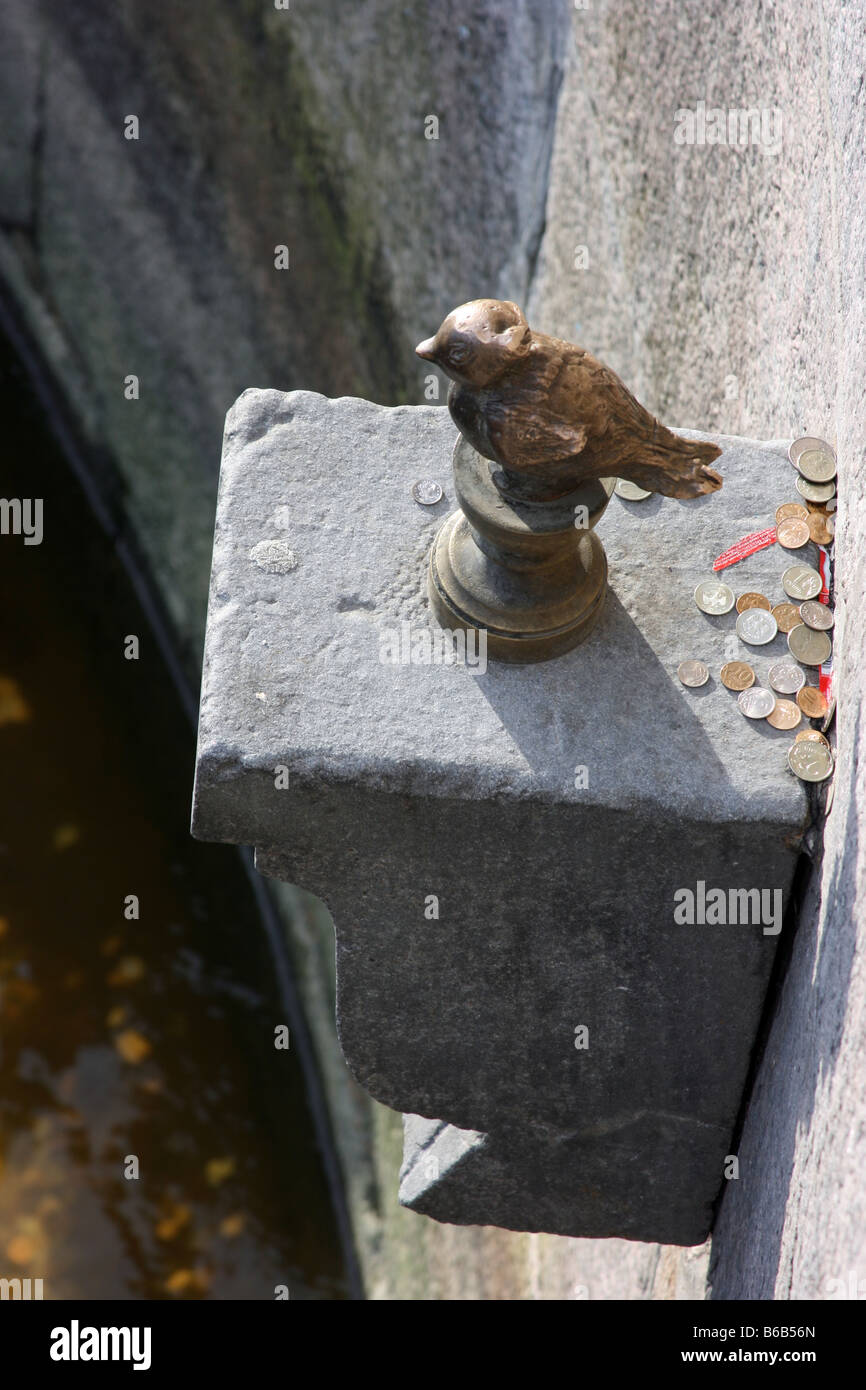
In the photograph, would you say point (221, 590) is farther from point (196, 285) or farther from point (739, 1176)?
point (196, 285)

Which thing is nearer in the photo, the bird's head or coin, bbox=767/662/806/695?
the bird's head

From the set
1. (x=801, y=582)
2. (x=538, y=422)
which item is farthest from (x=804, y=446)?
(x=538, y=422)

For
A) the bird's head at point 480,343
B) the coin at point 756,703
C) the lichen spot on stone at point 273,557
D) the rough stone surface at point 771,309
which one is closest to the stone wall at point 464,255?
the rough stone surface at point 771,309

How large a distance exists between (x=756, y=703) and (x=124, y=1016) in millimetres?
2790

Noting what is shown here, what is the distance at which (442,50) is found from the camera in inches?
139

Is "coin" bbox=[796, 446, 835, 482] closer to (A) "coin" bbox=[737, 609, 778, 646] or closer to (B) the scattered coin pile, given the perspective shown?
(B) the scattered coin pile

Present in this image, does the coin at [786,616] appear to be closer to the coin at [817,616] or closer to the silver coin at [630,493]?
the coin at [817,616]

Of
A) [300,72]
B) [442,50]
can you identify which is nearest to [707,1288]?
[442,50]

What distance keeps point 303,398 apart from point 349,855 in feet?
2.30

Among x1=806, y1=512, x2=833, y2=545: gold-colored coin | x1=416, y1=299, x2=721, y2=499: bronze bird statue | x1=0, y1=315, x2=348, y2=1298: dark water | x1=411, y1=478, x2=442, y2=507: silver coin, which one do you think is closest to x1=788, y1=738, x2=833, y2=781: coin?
x1=806, y1=512, x2=833, y2=545: gold-colored coin

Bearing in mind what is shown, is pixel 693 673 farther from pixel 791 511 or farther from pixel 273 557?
pixel 273 557

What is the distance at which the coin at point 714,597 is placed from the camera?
1.93 metres

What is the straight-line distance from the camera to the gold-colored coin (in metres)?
1.96

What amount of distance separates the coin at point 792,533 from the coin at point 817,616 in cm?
10
